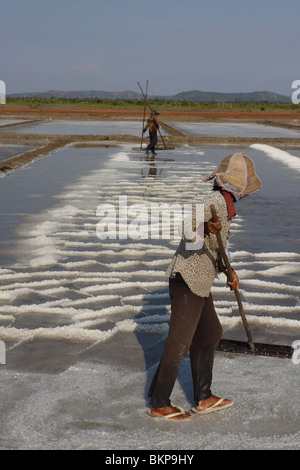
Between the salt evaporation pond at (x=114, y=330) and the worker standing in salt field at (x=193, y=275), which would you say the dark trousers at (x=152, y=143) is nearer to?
the salt evaporation pond at (x=114, y=330)

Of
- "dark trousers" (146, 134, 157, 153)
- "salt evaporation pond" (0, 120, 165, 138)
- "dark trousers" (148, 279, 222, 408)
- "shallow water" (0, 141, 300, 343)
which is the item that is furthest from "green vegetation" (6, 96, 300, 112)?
"dark trousers" (148, 279, 222, 408)

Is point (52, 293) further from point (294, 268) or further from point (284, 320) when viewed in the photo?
point (294, 268)

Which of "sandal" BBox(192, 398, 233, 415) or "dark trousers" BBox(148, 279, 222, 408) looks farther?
"sandal" BBox(192, 398, 233, 415)

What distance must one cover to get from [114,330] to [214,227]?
6.60ft

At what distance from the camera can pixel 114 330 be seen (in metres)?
5.60

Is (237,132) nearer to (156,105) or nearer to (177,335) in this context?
(177,335)

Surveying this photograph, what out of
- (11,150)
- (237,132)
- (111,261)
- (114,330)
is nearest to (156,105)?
(237,132)

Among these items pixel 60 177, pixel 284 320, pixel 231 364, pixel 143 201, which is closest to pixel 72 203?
pixel 143 201

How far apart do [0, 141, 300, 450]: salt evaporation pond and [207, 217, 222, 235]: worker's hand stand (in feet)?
3.49

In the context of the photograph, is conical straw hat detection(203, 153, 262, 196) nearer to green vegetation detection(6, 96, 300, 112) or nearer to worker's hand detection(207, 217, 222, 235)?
worker's hand detection(207, 217, 222, 235)

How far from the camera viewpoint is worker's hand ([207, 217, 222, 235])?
12.6 ft

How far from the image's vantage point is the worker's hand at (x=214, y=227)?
3.83 meters

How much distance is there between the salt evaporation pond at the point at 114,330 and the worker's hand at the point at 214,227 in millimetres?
1063
